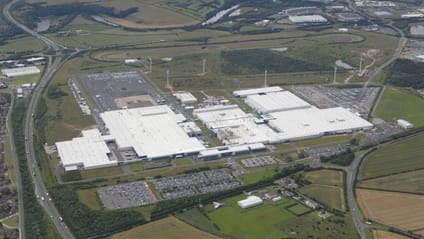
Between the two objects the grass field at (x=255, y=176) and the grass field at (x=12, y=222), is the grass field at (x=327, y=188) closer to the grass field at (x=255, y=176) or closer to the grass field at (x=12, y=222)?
the grass field at (x=255, y=176)

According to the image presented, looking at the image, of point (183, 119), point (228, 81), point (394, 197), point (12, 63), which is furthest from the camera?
point (12, 63)

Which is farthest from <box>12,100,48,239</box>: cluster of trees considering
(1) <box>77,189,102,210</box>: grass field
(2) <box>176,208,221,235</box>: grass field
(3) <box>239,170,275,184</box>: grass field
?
(3) <box>239,170,275,184</box>: grass field

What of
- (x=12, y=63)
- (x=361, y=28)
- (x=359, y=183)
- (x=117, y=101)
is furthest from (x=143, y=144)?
(x=361, y=28)

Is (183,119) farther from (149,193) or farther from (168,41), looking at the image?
(168,41)

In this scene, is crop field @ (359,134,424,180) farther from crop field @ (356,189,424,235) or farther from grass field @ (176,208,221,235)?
grass field @ (176,208,221,235)

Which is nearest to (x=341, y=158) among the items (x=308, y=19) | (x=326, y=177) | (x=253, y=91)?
(x=326, y=177)

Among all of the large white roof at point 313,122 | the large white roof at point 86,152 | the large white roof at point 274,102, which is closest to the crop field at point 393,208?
the large white roof at point 313,122

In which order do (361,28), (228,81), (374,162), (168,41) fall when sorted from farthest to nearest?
1. (361,28)
2. (168,41)
3. (228,81)
4. (374,162)
